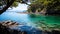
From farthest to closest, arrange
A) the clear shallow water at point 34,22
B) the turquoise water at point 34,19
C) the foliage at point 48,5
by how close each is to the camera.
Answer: the foliage at point 48,5, the turquoise water at point 34,19, the clear shallow water at point 34,22

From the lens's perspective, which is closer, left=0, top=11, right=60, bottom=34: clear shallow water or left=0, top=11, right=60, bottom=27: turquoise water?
left=0, top=11, right=60, bottom=34: clear shallow water

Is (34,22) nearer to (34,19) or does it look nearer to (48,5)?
(34,19)

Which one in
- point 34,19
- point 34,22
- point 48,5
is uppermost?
point 34,22

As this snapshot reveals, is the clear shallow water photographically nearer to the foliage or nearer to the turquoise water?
the turquoise water

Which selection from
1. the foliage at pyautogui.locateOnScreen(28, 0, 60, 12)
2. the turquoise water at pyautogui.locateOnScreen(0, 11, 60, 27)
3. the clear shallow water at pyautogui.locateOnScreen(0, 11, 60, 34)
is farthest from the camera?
the foliage at pyautogui.locateOnScreen(28, 0, 60, 12)

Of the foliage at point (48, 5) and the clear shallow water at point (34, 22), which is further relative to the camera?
the foliage at point (48, 5)

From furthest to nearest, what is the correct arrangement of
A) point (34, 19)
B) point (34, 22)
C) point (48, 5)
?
point (48, 5) < point (34, 19) < point (34, 22)

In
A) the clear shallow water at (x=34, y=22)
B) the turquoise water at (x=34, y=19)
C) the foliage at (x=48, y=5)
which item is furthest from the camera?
the foliage at (x=48, y=5)

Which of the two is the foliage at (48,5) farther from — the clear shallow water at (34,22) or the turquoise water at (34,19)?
the clear shallow water at (34,22)

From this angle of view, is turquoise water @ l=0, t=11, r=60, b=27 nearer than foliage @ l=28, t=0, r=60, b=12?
Yes

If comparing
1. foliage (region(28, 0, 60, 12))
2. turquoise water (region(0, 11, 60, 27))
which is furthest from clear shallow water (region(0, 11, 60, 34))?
foliage (region(28, 0, 60, 12))

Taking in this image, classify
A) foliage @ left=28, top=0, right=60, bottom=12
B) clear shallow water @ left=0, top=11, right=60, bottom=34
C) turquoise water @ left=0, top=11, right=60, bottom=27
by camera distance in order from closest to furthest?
clear shallow water @ left=0, top=11, right=60, bottom=34, turquoise water @ left=0, top=11, right=60, bottom=27, foliage @ left=28, top=0, right=60, bottom=12

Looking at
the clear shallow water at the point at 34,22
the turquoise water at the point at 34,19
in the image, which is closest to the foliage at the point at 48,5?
the turquoise water at the point at 34,19

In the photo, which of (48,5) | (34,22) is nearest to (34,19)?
(34,22)
